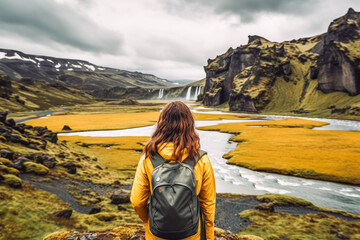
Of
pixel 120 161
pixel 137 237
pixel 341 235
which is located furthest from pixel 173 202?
pixel 120 161

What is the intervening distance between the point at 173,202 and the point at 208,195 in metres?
0.98

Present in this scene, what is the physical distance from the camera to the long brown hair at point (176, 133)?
3593mm

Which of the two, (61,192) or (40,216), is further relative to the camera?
(61,192)

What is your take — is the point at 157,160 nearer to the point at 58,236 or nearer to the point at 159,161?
the point at 159,161

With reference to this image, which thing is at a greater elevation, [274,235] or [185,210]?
[185,210]

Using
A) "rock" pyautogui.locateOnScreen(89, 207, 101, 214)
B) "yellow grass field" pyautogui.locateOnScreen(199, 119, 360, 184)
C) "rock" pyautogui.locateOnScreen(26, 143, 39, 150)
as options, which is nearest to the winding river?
"yellow grass field" pyautogui.locateOnScreen(199, 119, 360, 184)

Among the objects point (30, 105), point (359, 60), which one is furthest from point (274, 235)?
point (30, 105)

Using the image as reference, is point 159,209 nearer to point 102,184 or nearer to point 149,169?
point 149,169

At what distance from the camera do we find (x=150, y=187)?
3688 millimetres

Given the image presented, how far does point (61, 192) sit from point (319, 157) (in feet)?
119

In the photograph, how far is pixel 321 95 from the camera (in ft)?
497

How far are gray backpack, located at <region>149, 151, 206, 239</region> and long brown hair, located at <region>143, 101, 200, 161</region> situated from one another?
0.32 meters

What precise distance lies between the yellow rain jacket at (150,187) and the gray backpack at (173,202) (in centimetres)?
24

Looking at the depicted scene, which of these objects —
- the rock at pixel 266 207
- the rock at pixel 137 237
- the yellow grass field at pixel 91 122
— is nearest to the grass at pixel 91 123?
the yellow grass field at pixel 91 122
